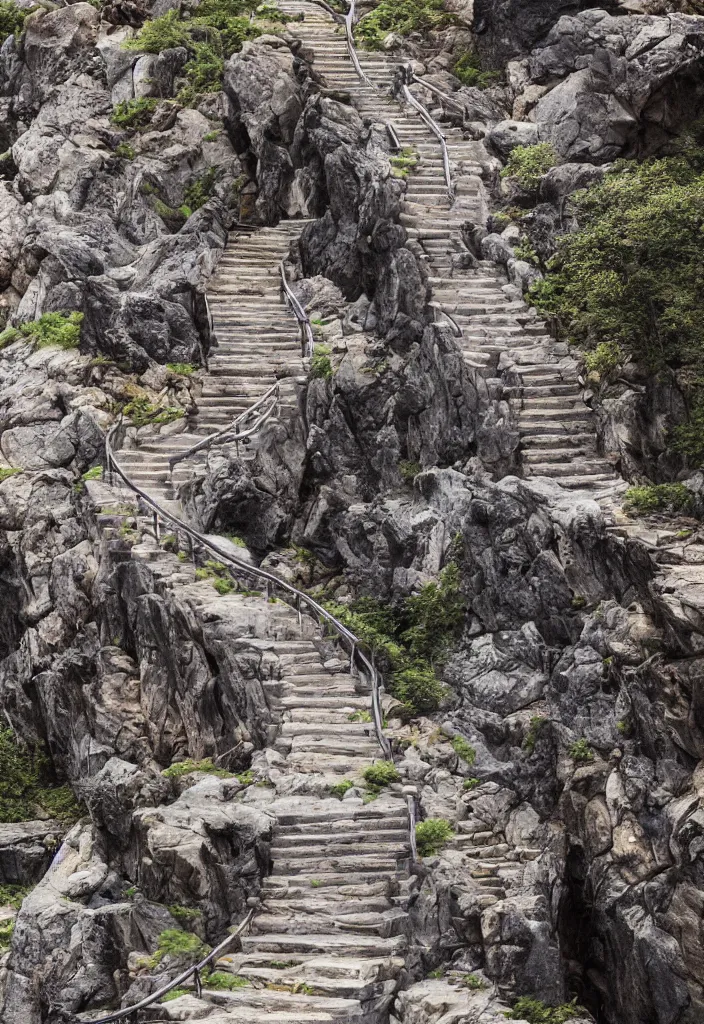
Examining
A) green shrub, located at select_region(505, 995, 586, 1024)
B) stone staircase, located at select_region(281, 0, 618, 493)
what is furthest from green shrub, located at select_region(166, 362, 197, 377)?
green shrub, located at select_region(505, 995, 586, 1024)

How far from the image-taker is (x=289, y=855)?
18750 millimetres

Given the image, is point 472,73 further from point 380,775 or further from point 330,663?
point 380,775

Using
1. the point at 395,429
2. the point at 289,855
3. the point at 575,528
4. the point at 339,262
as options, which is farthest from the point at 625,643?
the point at 339,262

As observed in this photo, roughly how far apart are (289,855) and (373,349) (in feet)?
38.6

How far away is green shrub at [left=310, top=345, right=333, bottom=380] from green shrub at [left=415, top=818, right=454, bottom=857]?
426 inches

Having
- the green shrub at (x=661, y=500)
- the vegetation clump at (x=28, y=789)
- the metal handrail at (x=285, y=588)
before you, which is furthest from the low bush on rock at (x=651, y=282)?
the vegetation clump at (x=28, y=789)

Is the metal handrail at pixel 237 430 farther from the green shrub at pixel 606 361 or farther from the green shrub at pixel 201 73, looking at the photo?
the green shrub at pixel 201 73

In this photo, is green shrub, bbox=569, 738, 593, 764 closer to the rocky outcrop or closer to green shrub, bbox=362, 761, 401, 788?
green shrub, bbox=362, 761, 401, 788

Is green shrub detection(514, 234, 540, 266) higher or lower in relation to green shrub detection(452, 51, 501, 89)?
lower

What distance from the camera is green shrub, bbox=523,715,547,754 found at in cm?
2048

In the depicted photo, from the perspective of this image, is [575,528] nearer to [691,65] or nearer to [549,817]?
[549,817]

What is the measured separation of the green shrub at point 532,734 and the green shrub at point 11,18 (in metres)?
27.2

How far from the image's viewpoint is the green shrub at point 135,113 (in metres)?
33.9

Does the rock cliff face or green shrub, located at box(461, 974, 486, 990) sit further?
the rock cliff face
